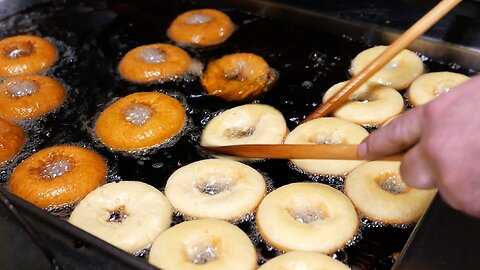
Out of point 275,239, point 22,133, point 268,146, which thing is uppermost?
point 268,146

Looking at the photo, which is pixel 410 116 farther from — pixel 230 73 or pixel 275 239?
pixel 230 73

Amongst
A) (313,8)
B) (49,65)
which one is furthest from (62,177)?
(313,8)

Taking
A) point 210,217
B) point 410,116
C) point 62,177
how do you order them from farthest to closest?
1. point 62,177
2. point 210,217
3. point 410,116

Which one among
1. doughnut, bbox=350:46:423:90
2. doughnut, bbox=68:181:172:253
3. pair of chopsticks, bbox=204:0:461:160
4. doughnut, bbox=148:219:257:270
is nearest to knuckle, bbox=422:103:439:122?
pair of chopsticks, bbox=204:0:461:160

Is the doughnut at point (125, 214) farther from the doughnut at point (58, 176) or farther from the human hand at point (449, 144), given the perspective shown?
the human hand at point (449, 144)

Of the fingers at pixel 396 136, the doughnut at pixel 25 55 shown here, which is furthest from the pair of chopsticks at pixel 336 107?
the doughnut at pixel 25 55

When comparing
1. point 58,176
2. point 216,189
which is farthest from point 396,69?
point 58,176

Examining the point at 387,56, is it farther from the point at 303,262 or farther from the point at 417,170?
the point at 417,170

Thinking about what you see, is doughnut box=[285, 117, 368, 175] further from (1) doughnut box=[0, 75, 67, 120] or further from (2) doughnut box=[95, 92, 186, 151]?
(1) doughnut box=[0, 75, 67, 120]
